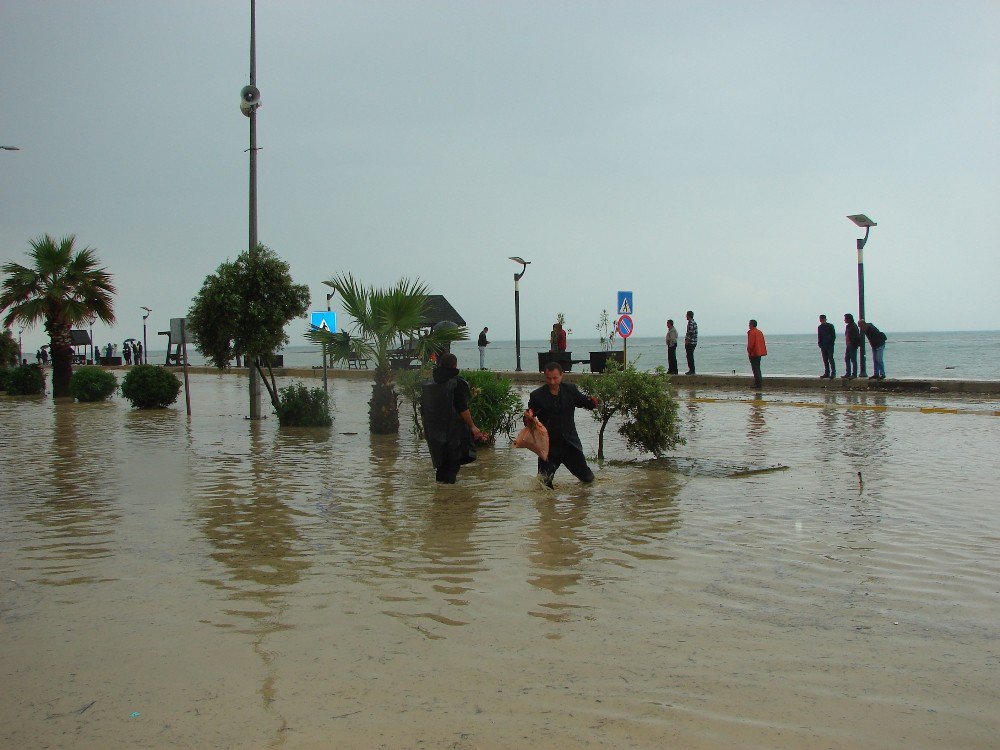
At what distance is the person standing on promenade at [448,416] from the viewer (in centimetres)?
920

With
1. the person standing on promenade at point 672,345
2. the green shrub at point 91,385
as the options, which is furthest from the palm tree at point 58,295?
the person standing on promenade at point 672,345

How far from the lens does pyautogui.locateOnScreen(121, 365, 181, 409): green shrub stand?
72.8 feet

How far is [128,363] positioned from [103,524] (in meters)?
56.2

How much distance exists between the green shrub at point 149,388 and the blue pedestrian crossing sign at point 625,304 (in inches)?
494

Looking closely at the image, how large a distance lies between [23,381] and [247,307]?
15.2 meters

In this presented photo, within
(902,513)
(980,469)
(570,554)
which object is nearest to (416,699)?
(570,554)

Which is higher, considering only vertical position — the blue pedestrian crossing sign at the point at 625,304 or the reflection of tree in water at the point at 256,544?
the blue pedestrian crossing sign at the point at 625,304

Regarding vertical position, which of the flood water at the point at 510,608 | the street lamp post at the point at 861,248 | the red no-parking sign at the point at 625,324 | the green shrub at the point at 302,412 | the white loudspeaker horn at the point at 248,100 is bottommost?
the flood water at the point at 510,608

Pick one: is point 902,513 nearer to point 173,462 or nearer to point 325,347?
point 173,462

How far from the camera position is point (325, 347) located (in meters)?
16.1

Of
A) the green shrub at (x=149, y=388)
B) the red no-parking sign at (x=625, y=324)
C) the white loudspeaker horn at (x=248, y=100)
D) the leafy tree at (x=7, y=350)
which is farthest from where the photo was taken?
the leafy tree at (x=7, y=350)

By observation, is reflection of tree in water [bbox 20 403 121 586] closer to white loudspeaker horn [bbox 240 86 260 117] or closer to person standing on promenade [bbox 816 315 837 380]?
white loudspeaker horn [bbox 240 86 260 117]

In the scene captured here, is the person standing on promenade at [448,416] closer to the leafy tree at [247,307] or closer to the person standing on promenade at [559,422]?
the person standing on promenade at [559,422]

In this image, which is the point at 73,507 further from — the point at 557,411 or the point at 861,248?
the point at 861,248
